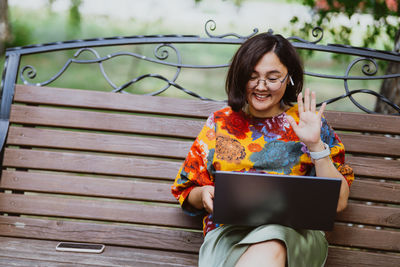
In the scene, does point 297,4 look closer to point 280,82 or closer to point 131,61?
point 280,82

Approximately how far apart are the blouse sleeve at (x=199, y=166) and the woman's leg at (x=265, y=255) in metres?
0.48

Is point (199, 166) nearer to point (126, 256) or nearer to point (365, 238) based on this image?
point (126, 256)

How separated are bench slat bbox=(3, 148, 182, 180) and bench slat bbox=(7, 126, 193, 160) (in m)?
0.04

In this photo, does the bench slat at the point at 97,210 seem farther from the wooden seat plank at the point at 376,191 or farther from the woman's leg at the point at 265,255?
the wooden seat plank at the point at 376,191

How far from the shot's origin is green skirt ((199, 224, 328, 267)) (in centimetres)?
156

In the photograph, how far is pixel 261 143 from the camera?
1915 mm

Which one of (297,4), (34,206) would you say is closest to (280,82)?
(34,206)

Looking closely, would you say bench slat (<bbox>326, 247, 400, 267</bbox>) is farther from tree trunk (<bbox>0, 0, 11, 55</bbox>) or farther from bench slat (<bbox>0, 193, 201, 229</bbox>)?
tree trunk (<bbox>0, 0, 11, 55</bbox>)

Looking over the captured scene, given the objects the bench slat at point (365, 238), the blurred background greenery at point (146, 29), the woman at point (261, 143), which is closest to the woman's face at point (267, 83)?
the woman at point (261, 143)

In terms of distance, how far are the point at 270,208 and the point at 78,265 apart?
0.96 m

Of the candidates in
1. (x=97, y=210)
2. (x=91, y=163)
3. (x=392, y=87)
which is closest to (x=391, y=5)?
(x=392, y=87)

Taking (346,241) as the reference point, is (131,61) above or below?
above

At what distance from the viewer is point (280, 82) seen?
184 centimetres

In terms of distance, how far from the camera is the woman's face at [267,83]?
72.0 inches
